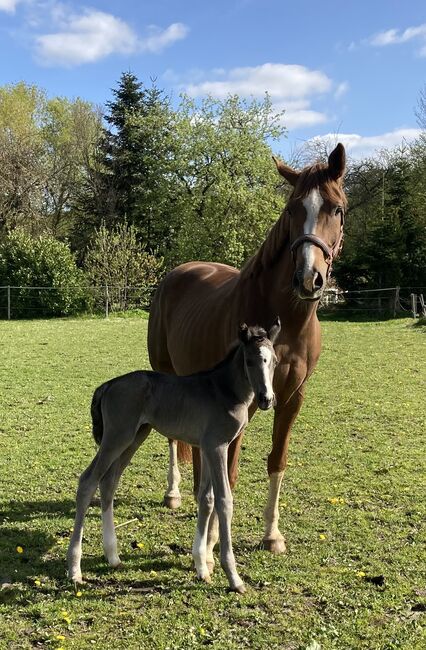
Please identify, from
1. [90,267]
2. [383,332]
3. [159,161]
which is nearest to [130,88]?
[159,161]

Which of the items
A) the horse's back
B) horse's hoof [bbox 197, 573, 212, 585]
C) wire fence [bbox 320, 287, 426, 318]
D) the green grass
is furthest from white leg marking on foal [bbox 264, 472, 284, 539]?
wire fence [bbox 320, 287, 426, 318]

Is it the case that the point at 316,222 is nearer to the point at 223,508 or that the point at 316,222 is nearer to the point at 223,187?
the point at 223,508

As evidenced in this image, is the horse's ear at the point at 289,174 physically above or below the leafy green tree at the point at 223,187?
below

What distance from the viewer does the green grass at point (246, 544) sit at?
311cm

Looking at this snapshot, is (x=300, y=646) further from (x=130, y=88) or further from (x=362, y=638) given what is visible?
(x=130, y=88)

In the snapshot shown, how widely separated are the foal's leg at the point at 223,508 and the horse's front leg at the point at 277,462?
0.70 metres

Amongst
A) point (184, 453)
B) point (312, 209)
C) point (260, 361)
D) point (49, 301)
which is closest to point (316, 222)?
point (312, 209)

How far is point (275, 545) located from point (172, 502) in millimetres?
1207

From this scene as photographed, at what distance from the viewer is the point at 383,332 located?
19.9 meters

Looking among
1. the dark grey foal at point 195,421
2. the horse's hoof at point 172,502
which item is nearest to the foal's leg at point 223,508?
the dark grey foal at point 195,421

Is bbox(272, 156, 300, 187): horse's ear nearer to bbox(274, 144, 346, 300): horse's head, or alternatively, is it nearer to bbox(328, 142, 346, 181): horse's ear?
bbox(274, 144, 346, 300): horse's head

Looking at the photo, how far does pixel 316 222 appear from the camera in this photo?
3469 millimetres

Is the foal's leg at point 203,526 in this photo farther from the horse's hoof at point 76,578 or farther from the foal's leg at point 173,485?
the foal's leg at point 173,485

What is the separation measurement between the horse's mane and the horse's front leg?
1061 mm
